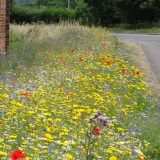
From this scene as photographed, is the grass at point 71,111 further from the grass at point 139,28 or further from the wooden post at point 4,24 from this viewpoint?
the grass at point 139,28

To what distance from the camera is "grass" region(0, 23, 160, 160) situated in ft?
14.1

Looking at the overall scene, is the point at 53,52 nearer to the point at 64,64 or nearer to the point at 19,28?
the point at 64,64

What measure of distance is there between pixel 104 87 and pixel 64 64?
3182 millimetres

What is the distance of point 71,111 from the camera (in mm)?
5910

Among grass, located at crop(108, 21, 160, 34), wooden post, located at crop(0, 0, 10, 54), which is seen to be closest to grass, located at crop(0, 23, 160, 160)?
wooden post, located at crop(0, 0, 10, 54)

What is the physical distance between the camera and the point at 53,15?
5375cm

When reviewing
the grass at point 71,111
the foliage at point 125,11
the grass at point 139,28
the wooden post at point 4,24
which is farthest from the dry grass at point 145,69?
the foliage at point 125,11

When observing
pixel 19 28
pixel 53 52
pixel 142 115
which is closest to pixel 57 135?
pixel 142 115

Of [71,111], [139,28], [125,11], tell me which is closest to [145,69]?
[71,111]

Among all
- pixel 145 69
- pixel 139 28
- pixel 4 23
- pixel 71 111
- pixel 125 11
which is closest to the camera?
pixel 71 111

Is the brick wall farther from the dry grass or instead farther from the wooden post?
the dry grass

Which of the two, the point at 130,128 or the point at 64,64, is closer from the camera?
the point at 130,128

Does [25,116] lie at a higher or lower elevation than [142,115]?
higher

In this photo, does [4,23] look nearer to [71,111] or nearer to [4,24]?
[4,24]
